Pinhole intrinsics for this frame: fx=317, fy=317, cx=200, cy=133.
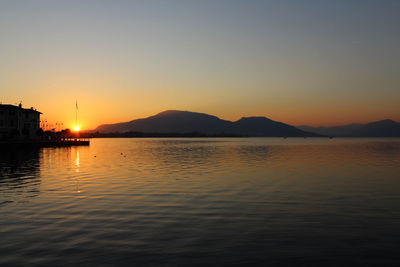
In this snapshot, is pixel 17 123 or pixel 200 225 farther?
pixel 17 123

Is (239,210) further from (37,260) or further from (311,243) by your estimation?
(37,260)

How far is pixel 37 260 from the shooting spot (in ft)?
36.1

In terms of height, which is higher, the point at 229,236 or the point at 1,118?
the point at 1,118

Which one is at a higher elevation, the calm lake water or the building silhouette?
the building silhouette

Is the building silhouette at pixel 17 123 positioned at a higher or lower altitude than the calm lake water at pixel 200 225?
higher

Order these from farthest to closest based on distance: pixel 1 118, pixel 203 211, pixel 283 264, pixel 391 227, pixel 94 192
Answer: pixel 1 118 → pixel 94 192 → pixel 203 211 → pixel 391 227 → pixel 283 264

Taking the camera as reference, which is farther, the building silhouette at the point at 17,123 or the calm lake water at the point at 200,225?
the building silhouette at the point at 17,123

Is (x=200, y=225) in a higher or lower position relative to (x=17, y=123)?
lower

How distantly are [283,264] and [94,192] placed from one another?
18.7 m

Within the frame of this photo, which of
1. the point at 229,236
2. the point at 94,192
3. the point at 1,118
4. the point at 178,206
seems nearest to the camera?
the point at 229,236

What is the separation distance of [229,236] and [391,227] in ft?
26.7

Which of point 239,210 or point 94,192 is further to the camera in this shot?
point 94,192

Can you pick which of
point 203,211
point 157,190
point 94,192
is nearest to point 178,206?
point 203,211

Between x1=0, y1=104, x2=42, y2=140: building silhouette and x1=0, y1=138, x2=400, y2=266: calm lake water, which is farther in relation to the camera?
x1=0, y1=104, x2=42, y2=140: building silhouette
